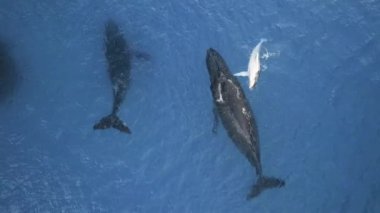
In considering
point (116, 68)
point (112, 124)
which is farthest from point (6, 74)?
point (112, 124)

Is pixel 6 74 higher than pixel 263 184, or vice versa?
pixel 6 74

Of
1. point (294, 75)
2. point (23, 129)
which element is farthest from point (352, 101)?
point (23, 129)

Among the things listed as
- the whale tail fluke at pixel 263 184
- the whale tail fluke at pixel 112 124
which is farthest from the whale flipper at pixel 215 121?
the whale tail fluke at pixel 112 124

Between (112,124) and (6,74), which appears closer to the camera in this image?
(112,124)

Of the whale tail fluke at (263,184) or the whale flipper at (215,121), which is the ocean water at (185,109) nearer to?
the whale flipper at (215,121)

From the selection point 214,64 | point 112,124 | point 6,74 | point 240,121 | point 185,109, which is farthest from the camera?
point 6,74

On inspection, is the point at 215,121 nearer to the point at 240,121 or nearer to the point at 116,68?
the point at 240,121
